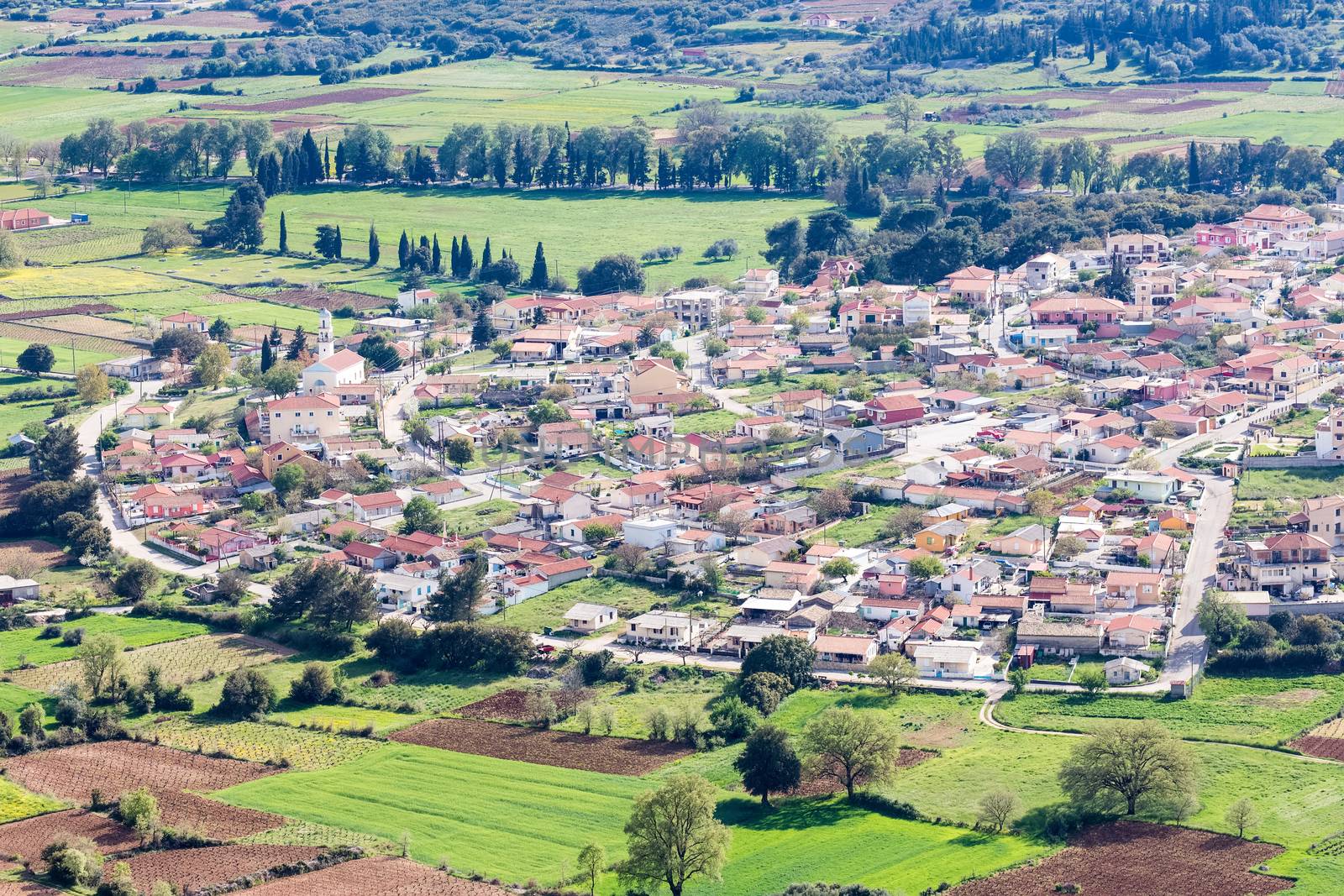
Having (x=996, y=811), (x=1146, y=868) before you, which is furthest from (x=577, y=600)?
(x=1146, y=868)

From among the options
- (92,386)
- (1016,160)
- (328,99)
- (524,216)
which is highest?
(328,99)

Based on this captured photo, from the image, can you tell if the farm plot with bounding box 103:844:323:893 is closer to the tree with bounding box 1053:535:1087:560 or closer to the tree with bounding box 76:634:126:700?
the tree with bounding box 76:634:126:700

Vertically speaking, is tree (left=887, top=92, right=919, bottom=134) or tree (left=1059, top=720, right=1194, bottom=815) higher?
tree (left=887, top=92, right=919, bottom=134)

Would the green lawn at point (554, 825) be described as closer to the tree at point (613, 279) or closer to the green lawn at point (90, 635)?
the green lawn at point (90, 635)

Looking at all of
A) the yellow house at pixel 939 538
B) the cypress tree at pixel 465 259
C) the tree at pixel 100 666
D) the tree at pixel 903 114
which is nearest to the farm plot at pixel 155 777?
the tree at pixel 100 666

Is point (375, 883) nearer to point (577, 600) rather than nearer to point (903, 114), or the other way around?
point (577, 600)

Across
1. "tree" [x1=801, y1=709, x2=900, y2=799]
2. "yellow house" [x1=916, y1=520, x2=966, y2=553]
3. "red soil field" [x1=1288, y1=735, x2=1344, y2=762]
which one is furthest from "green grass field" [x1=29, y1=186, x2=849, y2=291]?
"red soil field" [x1=1288, y1=735, x2=1344, y2=762]
